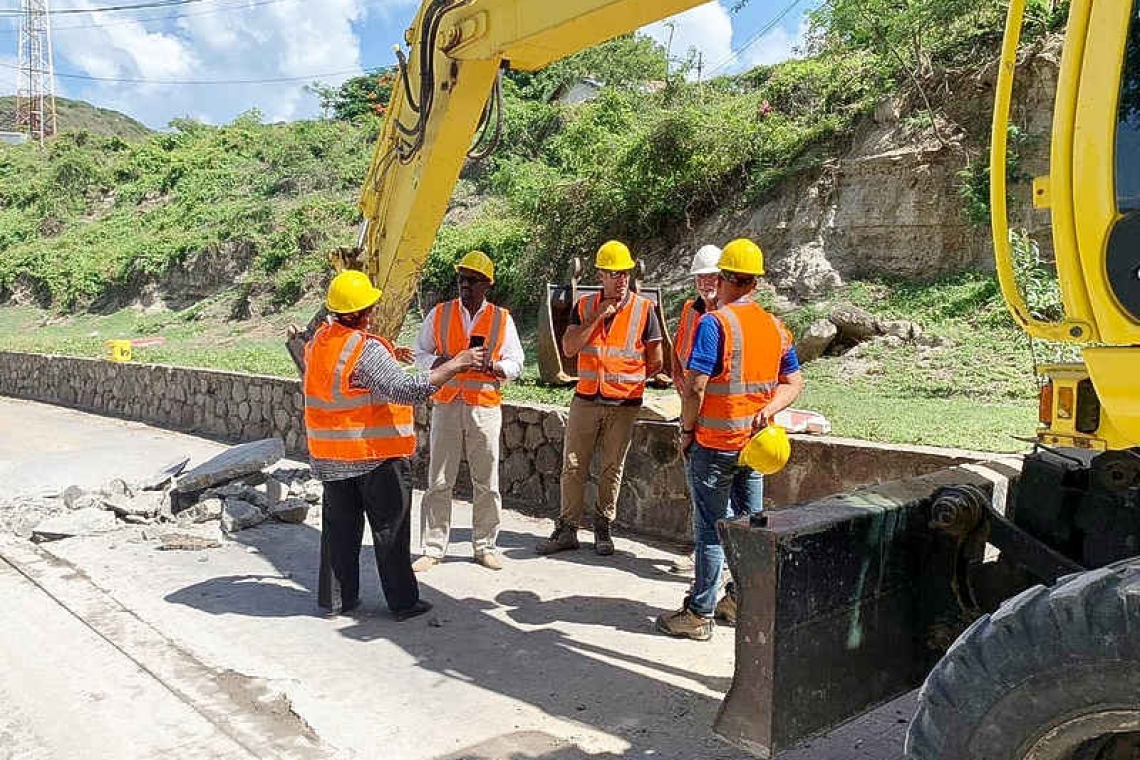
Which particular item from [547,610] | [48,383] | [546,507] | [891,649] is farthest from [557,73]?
[891,649]

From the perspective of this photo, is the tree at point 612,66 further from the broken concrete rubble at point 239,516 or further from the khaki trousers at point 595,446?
the khaki trousers at point 595,446

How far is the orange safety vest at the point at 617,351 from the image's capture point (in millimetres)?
6254

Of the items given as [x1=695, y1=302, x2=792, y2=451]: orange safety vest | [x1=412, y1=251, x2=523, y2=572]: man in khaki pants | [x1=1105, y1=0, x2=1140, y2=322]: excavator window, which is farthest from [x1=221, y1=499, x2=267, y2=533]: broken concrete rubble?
[x1=1105, y1=0, x2=1140, y2=322]: excavator window

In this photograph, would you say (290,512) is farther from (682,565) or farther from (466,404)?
(682,565)

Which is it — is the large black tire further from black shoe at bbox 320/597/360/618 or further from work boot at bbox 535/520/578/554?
work boot at bbox 535/520/578/554

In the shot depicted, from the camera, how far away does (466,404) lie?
6234mm

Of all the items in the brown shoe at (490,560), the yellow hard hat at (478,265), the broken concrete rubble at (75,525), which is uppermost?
the yellow hard hat at (478,265)

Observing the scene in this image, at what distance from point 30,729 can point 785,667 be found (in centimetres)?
313

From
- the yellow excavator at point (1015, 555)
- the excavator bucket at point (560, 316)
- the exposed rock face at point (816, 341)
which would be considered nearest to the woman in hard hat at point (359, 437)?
the yellow excavator at point (1015, 555)

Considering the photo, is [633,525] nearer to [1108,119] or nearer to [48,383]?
[1108,119]

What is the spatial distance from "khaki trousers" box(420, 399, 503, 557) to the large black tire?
13.7ft

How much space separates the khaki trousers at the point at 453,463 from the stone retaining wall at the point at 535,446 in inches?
48.3

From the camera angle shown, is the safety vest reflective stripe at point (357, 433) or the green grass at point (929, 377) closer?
the safety vest reflective stripe at point (357, 433)

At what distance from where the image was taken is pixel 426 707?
13.9 feet
